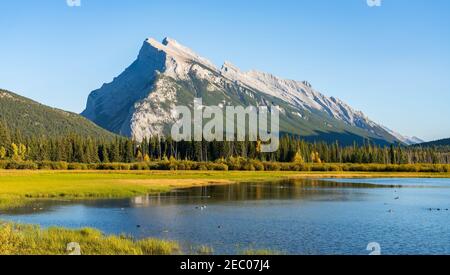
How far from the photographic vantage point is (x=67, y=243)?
3312 centimetres

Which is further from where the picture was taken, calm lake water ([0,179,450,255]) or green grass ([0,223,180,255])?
calm lake water ([0,179,450,255])

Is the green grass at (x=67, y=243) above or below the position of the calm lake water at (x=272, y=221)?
above

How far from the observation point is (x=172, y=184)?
10106cm

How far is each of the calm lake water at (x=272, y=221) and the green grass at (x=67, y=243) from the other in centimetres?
315

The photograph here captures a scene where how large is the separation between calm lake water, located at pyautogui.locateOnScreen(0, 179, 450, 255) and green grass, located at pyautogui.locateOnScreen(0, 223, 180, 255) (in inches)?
124

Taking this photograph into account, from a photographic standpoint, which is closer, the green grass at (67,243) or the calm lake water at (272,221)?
the green grass at (67,243)

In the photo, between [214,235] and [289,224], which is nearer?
[214,235]

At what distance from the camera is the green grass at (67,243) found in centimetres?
3002

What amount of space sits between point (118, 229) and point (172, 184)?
2285 inches

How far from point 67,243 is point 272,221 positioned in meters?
22.1

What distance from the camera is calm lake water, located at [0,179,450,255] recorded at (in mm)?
36812
